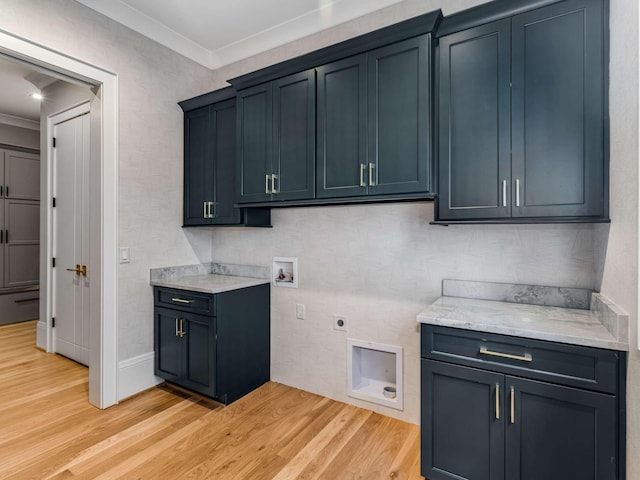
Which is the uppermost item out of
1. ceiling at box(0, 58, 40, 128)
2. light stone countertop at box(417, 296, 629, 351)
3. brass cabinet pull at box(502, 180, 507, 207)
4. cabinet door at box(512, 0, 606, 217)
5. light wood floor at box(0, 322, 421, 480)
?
ceiling at box(0, 58, 40, 128)

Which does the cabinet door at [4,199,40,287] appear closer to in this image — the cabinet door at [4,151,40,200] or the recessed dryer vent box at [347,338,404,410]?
the cabinet door at [4,151,40,200]

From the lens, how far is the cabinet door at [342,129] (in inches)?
85.6

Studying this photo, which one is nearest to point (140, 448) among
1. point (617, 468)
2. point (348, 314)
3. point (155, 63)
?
point (348, 314)

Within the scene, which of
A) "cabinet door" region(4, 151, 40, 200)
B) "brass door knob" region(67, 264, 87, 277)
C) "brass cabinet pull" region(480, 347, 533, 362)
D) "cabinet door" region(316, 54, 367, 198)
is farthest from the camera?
"cabinet door" region(4, 151, 40, 200)

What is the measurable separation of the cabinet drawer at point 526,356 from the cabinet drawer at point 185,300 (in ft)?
5.05

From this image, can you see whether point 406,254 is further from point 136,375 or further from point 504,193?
point 136,375

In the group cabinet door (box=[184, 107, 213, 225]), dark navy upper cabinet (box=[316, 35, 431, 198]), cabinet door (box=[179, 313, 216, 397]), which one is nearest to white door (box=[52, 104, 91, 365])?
cabinet door (box=[184, 107, 213, 225])

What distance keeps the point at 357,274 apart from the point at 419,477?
126cm

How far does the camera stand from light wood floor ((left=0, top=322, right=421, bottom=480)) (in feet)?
Answer: 6.33

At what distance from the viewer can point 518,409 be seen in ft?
5.10

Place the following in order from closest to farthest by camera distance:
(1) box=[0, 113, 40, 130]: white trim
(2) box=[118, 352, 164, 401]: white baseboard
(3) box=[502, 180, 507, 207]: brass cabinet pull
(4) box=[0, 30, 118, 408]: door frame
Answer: (3) box=[502, 180, 507, 207]: brass cabinet pull → (4) box=[0, 30, 118, 408]: door frame → (2) box=[118, 352, 164, 401]: white baseboard → (1) box=[0, 113, 40, 130]: white trim

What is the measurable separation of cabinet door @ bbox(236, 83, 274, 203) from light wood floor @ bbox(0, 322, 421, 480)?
155cm

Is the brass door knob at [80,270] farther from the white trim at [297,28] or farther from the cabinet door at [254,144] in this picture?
the white trim at [297,28]

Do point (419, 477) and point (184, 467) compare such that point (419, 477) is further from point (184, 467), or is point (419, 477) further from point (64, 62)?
point (64, 62)
